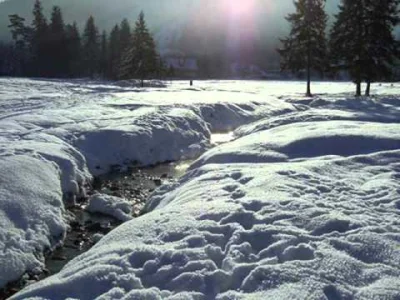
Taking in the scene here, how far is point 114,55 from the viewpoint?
225ft

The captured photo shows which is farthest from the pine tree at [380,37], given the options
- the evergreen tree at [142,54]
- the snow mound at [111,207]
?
the snow mound at [111,207]

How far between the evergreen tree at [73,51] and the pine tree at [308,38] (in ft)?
124

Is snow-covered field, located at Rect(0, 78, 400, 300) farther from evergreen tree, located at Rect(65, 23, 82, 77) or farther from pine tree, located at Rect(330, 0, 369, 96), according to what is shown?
evergreen tree, located at Rect(65, 23, 82, 77)

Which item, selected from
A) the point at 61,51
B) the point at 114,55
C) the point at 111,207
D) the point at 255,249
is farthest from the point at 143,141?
the point at 114,55

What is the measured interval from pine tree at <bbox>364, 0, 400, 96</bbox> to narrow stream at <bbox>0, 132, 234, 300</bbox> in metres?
23.5

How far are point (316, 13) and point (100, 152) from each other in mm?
30153

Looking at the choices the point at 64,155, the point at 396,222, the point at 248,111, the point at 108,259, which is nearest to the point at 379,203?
the point at 396,222

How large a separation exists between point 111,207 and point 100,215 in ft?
1.13

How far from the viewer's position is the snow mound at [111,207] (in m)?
10.2

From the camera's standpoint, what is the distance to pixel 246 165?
11281 millimetres

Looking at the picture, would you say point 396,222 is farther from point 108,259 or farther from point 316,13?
point 316,13

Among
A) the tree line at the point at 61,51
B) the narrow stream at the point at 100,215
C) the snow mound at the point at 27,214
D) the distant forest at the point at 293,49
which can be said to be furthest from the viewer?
the tree line at the point at 61,51

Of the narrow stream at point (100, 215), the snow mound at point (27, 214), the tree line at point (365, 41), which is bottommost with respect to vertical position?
the narrow stream at point (100, 215)

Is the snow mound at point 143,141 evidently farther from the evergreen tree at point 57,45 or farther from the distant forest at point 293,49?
the evergreen tree at point 57,45
